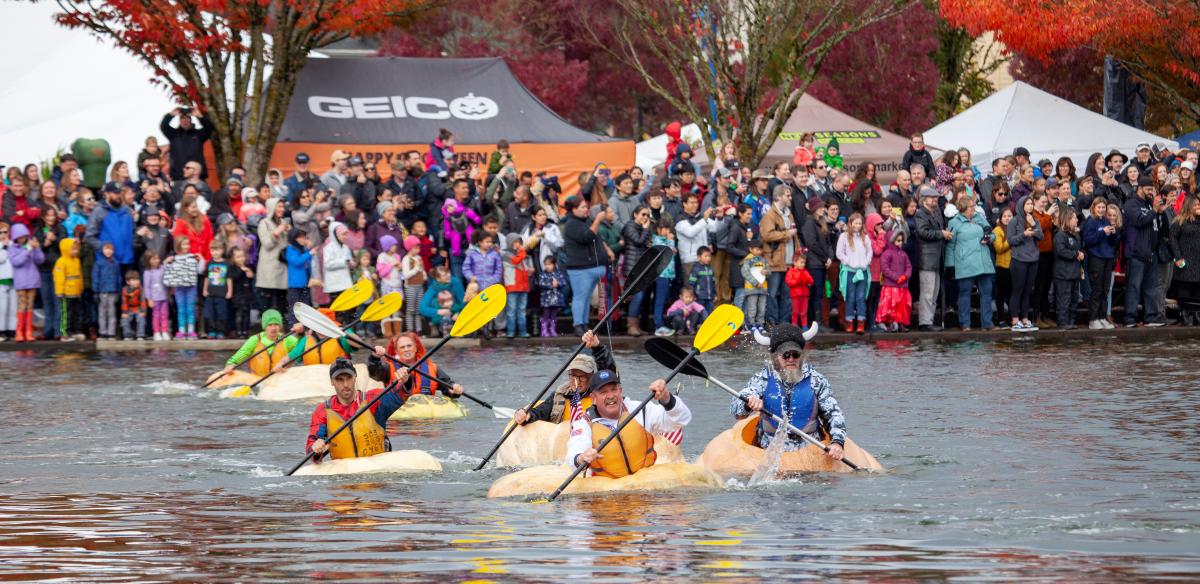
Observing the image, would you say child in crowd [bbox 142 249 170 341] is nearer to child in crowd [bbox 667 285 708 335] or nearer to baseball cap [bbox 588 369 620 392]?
child in crowd [bbox 667 285 708 335]

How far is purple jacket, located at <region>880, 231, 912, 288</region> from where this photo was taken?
21.0 metres

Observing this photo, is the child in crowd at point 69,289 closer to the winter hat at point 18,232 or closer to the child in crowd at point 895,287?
the winter hat at point 18,232

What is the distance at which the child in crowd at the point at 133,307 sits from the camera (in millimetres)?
20500

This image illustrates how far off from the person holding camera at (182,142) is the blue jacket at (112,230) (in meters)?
2.14

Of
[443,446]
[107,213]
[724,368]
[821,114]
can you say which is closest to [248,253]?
[107,213]

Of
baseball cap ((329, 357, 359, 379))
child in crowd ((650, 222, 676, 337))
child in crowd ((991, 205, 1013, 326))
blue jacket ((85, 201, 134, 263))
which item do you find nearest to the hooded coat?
blue jacket ((85, 201, 134, 263))

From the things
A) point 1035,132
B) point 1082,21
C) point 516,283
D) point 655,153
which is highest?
point 1082,21

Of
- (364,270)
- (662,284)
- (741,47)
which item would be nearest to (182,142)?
(364,270)

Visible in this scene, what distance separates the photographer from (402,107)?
25.5 m

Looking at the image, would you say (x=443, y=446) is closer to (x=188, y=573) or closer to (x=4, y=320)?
(x=188, y=573)

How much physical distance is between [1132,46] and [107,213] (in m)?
16.6

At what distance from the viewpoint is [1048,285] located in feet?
72.1

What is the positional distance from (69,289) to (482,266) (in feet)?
15.6

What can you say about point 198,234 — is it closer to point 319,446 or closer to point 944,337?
point 944,337
